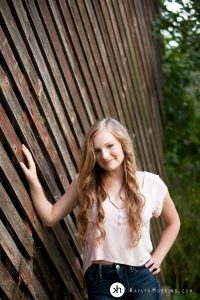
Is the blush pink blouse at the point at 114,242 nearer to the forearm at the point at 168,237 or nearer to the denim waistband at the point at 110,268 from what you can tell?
the denim waistband at the point at 110,268

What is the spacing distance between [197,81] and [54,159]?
4.25 meters

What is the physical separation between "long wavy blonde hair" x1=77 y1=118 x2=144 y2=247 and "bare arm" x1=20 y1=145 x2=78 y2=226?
6cm

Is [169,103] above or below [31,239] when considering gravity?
above

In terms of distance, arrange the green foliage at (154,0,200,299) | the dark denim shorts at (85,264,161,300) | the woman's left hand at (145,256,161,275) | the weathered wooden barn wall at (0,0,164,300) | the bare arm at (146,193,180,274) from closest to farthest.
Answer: the weathered wooden barn wall at (0,0,164,300)
the dark denim shorts at (85,264,161,300)
the woman's left hand at (145,256,161,275)
the bare arm at (146,193,180,274)
the green foliage at (154,0,200,299)

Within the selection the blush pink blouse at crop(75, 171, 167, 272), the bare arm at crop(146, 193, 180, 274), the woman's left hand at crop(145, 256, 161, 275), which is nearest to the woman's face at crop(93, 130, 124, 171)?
the blush pink blouse at crop(75, 171, 167, 272)

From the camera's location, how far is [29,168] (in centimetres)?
281

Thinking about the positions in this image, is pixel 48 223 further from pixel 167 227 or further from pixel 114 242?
pixel 167 227

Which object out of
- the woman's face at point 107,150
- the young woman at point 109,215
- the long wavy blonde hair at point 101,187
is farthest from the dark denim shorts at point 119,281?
the woman's face at point 107,150

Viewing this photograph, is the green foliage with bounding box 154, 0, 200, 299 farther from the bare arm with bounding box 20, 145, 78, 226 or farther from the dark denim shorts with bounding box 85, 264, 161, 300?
the bare arm with bounding box 20, 145, 78, 226

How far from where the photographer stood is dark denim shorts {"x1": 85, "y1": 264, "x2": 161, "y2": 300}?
288 cm

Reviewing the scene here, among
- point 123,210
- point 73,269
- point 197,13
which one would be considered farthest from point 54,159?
point 197,13

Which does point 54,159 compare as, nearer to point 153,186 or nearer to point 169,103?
point 153,186

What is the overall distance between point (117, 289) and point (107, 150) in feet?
2.19

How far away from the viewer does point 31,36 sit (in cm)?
296
